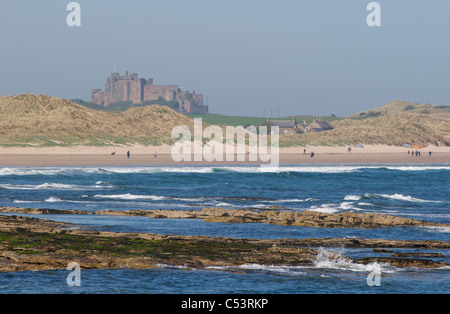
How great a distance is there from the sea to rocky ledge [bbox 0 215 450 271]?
1.61 ft

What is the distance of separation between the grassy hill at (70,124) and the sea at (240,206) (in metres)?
23.9

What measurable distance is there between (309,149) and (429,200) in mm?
67573

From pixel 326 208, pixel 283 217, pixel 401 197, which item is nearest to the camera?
pixel 283 217

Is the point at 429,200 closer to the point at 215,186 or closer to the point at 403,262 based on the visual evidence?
the point at 215,186

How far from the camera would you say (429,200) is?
42750 mm

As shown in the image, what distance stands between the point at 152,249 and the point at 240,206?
17162 mm

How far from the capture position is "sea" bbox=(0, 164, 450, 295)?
16.6m

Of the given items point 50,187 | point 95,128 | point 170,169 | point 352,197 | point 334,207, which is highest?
point 95,128

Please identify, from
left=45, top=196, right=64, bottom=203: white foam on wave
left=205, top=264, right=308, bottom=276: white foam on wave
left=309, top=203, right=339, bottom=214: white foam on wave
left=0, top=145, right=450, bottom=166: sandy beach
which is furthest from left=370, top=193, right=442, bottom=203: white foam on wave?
left=0, top=145, right=450, bottom=166: sandy beach

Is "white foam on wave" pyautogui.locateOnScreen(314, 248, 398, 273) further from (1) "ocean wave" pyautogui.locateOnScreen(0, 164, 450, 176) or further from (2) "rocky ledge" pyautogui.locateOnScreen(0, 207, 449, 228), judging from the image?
(1) "ocean wave" pyautogui.locateOnScreen(0, 164, 450, 176)

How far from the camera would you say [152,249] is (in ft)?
67.2

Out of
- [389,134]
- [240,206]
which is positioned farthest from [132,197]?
[389,134]

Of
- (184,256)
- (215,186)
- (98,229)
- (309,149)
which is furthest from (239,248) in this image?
(309,149)

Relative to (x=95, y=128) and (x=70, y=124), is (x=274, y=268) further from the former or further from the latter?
(x=95, y=128)
